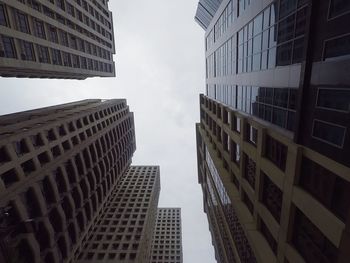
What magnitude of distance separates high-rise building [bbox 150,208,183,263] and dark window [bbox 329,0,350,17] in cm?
8472

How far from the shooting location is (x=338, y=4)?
42.6 feet

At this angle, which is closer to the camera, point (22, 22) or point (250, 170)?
point (250, 170)

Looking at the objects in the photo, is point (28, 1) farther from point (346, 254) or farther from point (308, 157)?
point (346, 254)

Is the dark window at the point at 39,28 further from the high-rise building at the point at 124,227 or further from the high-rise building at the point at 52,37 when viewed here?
the high-rise building at the point at 124,227

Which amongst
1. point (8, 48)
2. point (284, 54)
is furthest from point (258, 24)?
point (8, 48)

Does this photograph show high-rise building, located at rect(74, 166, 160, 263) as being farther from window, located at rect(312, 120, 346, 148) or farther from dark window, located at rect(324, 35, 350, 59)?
dark window, located at rect(324, 35, 350, 59)

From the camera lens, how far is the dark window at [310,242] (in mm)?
14062

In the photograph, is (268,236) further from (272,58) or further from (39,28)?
(39,28)

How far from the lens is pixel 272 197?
22.0 m

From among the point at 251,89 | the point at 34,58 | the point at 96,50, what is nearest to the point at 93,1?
the point at 96,50

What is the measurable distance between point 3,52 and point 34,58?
19.7ft

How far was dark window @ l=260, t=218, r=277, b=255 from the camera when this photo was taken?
867 inches

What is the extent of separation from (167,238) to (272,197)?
266 ft

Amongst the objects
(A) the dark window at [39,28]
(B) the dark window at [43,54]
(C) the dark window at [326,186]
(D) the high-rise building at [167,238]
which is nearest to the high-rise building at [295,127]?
(C) the dark window at [326,186]
